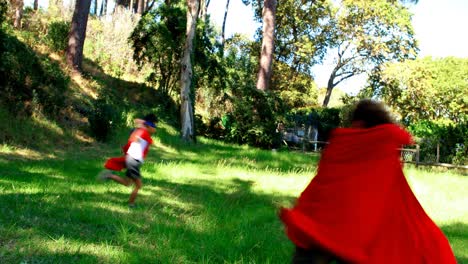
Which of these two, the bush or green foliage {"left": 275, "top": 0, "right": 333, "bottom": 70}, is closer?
the bush

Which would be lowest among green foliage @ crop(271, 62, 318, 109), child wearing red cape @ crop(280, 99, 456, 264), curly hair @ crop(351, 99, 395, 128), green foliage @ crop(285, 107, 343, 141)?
child wearing red cape @ crop(280, 99, 456, 264)

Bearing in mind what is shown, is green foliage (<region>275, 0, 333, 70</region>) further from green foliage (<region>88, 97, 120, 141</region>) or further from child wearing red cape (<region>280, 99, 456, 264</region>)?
child wearing red cape (<region>280, 99, 456, 264</region>)

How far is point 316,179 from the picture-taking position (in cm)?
320

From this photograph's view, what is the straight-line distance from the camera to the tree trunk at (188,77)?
18250 mm

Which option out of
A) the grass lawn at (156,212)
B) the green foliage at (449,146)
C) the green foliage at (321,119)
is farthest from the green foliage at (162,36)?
the green foliage at (449,146)

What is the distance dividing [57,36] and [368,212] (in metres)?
20.1

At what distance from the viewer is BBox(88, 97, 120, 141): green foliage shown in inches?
594

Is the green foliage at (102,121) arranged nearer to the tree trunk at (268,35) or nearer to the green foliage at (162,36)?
the green foliage at (162,36)

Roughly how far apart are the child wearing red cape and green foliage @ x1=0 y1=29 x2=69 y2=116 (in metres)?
11.9

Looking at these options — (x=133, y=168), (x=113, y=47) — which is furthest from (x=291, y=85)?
(x=133, y=168)

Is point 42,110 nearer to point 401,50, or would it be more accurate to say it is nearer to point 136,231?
point 136,231

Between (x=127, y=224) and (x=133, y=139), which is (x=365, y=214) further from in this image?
(x=133, y=139)

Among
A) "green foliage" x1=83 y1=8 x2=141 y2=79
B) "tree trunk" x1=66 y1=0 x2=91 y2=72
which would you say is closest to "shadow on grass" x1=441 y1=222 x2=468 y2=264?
"tree trunk" x1=66 y1=0 x2=91 y2=72

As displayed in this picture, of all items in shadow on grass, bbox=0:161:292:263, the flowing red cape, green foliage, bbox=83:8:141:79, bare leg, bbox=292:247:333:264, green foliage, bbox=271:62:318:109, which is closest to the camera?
the flowing red cape
